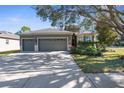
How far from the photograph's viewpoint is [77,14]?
1928 cm

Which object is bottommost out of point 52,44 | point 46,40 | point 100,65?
point 100,65

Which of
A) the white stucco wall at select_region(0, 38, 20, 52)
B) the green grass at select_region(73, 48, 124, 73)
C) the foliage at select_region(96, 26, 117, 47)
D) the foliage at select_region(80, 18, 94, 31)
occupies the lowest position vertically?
the green grass at select_region(73, 48, 124, 73)

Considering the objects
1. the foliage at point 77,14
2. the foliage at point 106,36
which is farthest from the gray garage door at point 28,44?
the foliage at point 77,14

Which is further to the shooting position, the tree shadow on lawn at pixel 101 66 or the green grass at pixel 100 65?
the green grass at pixel 100 65

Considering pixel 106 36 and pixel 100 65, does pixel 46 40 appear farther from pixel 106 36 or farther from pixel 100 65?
pixel 100 65

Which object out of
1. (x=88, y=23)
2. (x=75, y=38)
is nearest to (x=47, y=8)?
(x=88, y=23)

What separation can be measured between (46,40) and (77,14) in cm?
1099

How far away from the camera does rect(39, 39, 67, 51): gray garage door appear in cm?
2939

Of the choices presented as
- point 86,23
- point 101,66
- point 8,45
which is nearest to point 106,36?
point 86,23

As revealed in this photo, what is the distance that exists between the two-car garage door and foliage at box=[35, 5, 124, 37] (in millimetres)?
8989

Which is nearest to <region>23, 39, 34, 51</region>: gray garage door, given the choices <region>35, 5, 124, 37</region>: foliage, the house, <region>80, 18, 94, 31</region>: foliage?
the house

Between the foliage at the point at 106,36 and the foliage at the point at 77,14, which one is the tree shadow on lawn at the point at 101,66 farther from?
the foliage at the point at 106,36

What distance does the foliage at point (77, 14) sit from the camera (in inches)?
711

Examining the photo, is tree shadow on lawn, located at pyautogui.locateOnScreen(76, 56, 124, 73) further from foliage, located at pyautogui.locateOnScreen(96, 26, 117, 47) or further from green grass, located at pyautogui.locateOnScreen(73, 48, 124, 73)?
foliage, located at pyautogui.locateOnScreen(96, 26, 117, 47)
